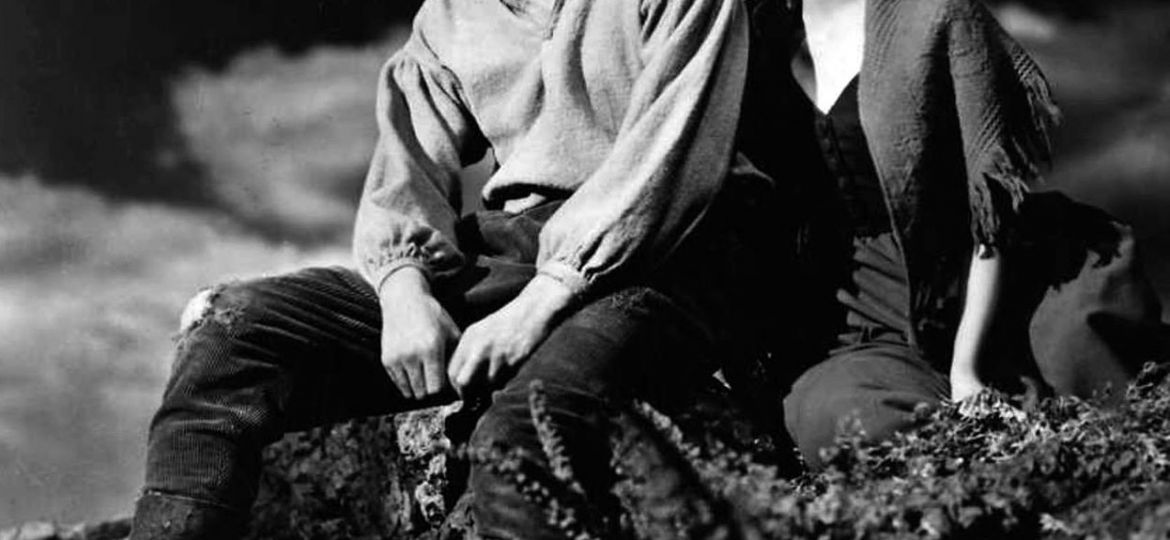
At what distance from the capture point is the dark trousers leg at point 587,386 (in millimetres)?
2549

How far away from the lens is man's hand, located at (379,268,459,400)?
2.91 meters

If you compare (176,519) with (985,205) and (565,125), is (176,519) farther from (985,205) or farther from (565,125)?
(985,205)

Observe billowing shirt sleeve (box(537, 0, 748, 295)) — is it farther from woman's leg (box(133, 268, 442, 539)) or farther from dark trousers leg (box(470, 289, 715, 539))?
woman's leg (box(133, 268, 442, 539))

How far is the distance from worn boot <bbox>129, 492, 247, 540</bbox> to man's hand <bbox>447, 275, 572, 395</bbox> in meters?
0.47

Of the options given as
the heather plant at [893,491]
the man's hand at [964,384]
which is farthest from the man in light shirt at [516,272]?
the man's hand at [964,384]

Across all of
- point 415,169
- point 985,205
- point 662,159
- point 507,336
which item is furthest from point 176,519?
point 985,205

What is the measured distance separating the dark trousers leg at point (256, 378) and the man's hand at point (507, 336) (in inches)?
9.3

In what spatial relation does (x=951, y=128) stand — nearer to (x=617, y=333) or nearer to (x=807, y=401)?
(x=807, y=401)

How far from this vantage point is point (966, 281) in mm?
3197

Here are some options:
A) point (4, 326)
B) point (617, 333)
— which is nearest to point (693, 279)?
point (617, 333)

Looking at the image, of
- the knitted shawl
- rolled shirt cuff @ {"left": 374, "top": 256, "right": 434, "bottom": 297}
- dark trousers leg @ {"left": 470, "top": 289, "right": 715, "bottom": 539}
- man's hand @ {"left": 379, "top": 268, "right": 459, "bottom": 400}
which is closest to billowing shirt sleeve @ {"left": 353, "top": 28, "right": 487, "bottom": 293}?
rolled shirt cuff @ {"left": 374, "top": 256, "right": 434, "bottom": 297}

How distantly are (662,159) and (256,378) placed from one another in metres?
0.82

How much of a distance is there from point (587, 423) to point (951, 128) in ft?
3.47

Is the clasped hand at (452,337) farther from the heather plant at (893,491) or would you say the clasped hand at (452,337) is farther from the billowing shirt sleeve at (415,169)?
the heather plant at (893,491)
